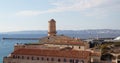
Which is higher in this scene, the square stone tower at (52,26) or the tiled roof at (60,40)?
the square stone tower at (52,26)

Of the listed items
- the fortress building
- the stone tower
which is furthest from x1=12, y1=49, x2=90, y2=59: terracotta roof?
the stone tower

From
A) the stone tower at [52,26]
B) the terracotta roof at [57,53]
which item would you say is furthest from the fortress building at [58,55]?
the stone tower at [52,26]

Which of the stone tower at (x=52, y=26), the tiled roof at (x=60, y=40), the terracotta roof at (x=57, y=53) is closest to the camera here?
the terracotta roof at (x=57, y=53)

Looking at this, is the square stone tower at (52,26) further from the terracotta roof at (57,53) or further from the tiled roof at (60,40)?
the terracotta roof at (57,53)

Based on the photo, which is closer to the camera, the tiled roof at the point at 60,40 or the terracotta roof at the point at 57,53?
the terracotta roof at the point at 57,53

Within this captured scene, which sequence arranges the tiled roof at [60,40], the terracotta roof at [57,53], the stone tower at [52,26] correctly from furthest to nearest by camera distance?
1. the stone tower at [52,26]
2. the tiled roof at [60,40]
3. the terracotta roof at [57,53]

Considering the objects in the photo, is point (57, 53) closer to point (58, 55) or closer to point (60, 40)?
point (58, 55)

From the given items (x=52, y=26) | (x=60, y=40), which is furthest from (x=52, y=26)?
(x=60, y=40)

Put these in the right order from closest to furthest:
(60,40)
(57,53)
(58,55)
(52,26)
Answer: (58,55), (57,53), (60,40), (52,26)

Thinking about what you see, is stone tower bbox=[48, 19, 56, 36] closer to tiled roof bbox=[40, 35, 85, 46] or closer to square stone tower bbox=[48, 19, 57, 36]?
square stone tower bbox=[48, 19, 57, 36]

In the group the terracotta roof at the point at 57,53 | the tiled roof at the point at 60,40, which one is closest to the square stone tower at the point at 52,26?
the tiled roof at the point at 60,40

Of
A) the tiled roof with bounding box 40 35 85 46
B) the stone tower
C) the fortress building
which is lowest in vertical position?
the fortress building

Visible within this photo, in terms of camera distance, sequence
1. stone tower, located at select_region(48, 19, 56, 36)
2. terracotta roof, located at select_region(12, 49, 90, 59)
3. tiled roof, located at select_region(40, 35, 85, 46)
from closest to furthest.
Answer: terracotta roof, located at select_region(12, 49, 90, 59)
tiled roof, located at select_region(40, 35, 85, 46)
stone tower, located at select_region(48, 19, 56, 36)

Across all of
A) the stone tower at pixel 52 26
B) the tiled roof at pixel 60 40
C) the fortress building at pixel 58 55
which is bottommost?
the fortress building at pixel 58 55
